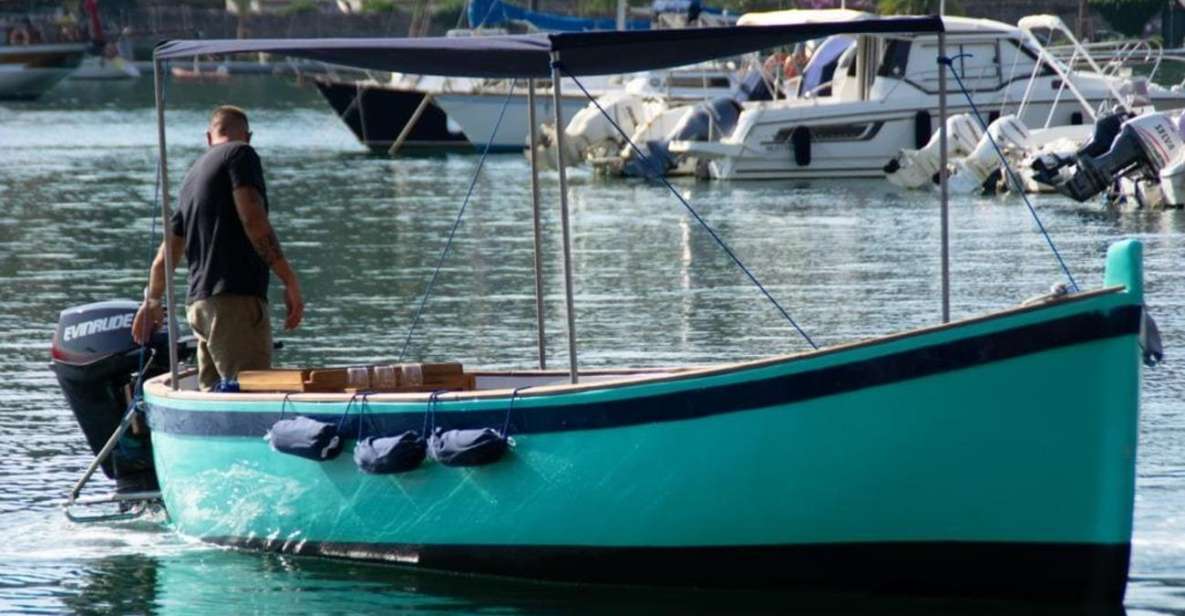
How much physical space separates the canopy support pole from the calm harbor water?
10.7 feet

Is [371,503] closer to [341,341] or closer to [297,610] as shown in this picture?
[297,610]

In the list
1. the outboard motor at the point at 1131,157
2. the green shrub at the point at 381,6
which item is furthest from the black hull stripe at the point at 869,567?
the green shrub at the point at 381,6

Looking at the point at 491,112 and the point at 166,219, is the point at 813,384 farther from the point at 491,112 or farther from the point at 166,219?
the point at 491,112

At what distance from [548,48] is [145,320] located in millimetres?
2847

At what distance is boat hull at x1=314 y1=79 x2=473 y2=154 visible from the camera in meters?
50.8

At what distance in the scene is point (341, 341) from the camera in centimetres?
1828

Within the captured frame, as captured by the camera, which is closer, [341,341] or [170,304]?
[170,304]

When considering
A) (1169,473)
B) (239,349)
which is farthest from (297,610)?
(1169,473)

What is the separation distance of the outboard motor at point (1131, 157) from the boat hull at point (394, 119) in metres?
22.1

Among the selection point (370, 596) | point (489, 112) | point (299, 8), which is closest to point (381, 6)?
point (299, 8)

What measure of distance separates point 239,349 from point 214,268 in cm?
39

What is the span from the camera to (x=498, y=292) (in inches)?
859

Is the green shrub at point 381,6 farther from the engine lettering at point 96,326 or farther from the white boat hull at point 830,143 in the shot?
the engine lettering at point 96,326

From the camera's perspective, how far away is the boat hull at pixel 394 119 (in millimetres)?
50750
